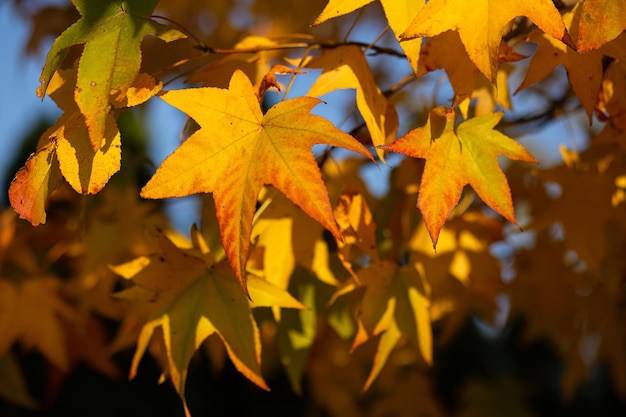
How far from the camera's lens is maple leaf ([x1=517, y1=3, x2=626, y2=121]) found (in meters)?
0.76

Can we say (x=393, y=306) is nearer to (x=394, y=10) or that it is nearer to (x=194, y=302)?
(x=194, y=302)

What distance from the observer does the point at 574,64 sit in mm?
768

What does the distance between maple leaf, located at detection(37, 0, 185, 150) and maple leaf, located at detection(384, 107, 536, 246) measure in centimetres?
26

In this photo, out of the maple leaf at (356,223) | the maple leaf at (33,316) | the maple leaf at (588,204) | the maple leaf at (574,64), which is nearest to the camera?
A: the maple leaf at (574,64)

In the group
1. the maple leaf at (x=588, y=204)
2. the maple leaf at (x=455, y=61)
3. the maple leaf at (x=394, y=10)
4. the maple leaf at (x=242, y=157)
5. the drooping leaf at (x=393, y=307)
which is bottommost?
the maple leaf at (x=588, y=204)

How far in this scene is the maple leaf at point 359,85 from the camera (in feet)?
2.60

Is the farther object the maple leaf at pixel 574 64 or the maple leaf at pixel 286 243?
the maple leaf at pixel 286 243

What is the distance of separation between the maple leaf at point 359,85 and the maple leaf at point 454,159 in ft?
0.24

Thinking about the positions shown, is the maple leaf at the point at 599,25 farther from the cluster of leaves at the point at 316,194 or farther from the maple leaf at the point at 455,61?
the maple leaf at the point at 455,61

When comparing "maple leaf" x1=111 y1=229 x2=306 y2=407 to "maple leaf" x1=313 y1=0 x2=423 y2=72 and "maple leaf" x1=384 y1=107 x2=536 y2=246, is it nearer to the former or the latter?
"maple leaf" x1=384 y1=107 x2=536 y2=246

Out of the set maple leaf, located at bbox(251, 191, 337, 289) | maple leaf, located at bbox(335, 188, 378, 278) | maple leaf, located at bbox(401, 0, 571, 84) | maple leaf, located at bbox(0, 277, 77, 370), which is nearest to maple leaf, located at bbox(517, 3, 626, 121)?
maple leaf, located at bbox(401, 0, 571, 84)

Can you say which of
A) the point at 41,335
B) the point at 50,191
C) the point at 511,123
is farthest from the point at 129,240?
the point at 511,123

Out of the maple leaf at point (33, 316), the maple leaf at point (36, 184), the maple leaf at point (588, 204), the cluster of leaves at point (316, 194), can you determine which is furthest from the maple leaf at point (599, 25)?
the maple leaf at point (33, 316)

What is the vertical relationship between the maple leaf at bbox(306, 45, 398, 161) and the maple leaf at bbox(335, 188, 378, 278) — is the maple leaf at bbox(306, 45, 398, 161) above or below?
above
